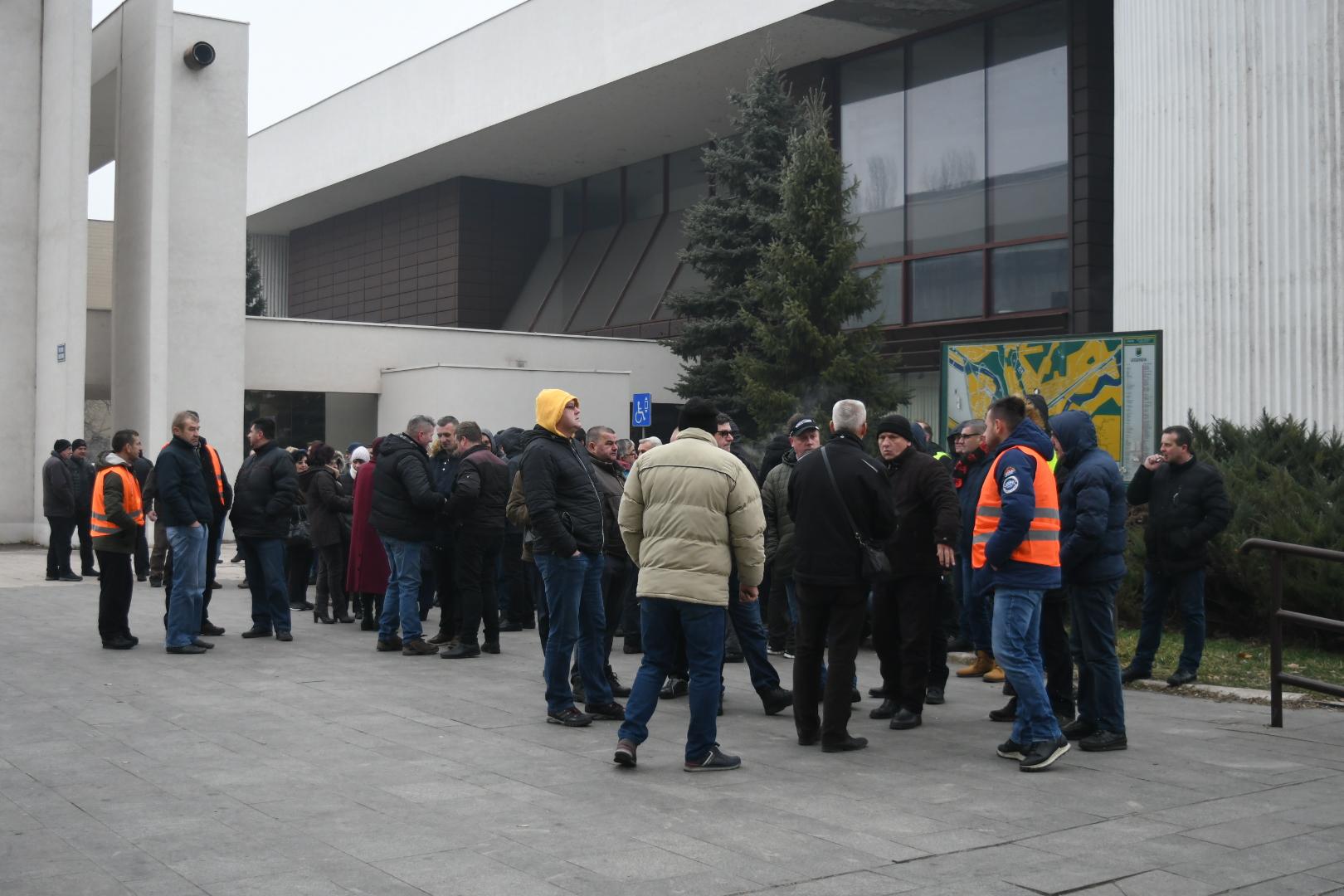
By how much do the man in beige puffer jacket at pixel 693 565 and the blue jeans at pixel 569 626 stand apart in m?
1.05

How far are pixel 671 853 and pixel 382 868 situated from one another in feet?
3.73

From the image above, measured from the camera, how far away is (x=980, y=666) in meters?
10.6

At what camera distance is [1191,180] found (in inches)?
730

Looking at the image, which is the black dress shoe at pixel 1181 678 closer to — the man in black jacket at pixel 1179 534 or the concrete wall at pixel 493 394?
the man in black jacket at pixel 1179 534

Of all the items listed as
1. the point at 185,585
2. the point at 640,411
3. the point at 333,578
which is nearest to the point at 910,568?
the point at 185,585

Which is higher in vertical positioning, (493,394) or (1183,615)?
(493,394)

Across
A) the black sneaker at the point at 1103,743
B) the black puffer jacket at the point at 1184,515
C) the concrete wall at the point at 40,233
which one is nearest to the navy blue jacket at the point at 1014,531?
the black sneaker at the point at 1103,743

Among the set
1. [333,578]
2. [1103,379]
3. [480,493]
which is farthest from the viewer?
[333,578]

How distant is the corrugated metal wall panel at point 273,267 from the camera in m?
50.7

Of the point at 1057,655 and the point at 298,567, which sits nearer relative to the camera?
the point at 1057,655

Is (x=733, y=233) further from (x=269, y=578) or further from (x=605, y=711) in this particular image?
(x=605, y=711)

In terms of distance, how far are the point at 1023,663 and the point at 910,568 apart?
4.20ft

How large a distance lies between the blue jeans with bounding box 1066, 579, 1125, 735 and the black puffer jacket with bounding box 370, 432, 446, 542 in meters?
5.21

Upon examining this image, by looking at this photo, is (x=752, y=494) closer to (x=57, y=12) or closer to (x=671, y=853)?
(x=671, y=853)
